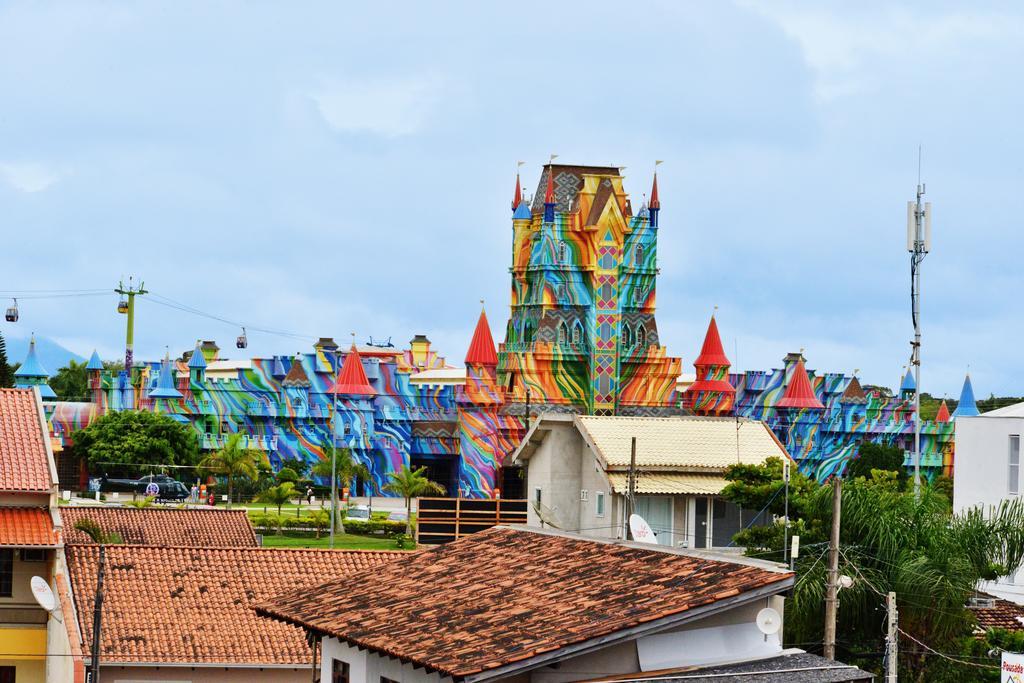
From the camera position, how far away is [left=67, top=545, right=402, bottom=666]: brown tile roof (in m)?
31.7

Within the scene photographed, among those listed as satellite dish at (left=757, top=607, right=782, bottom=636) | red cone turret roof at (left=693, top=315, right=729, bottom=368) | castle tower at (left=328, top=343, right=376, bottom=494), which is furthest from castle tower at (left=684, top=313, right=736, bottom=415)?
satellite dish at (left=757, top=607, right=782, bottom=636)

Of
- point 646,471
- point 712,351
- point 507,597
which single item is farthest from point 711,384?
point 507,597

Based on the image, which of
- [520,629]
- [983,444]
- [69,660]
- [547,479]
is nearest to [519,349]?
[547,479]

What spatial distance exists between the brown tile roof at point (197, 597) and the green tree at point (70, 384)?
101m

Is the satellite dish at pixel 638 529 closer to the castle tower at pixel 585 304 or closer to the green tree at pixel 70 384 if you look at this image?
the castle tower at pixel 585 304

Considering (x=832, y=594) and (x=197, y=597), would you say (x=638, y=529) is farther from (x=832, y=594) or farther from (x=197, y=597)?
(x=197, y=597)

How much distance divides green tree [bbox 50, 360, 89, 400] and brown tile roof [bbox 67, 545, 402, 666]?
101m

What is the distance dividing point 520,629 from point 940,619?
1372 cm

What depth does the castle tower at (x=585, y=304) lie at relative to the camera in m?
91.6


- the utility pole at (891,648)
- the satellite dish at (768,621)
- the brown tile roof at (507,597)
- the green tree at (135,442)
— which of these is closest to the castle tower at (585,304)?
the green tree at (135,442)

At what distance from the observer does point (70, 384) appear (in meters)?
137

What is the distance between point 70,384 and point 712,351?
198ft

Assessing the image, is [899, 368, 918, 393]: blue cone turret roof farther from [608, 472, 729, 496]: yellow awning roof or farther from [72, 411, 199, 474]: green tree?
[608, 472, 729, 496]: yellow awning roof

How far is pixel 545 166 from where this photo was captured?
93438 millimetres
